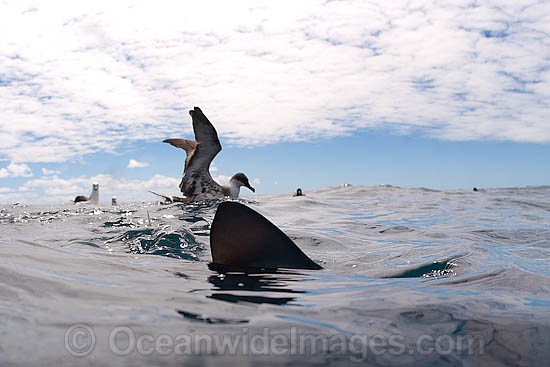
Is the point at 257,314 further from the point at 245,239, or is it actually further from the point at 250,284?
the point at 245,239

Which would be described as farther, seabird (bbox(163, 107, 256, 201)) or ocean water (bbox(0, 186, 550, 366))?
seabird (bbox(163, 107, 256, 201))

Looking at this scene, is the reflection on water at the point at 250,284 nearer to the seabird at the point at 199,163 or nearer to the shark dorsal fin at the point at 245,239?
the shark dorsal fin at the point at 245,239

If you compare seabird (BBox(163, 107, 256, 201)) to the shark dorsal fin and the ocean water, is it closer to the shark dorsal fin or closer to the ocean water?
the ocean water

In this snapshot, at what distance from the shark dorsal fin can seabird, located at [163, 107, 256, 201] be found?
10947 millimetres

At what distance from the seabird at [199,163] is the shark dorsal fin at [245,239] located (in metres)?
10.9

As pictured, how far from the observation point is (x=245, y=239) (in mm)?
3510

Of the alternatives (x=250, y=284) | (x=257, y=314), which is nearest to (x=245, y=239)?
(x=250, y=284)

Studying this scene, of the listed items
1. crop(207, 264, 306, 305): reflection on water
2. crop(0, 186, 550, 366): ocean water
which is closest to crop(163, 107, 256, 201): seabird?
crop(0, 186, 550, 366): ocean water

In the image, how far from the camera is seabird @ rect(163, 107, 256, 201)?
1427 cm

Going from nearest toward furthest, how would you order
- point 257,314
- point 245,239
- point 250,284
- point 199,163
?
point 257,314 → point 250,284 → point 245,239 → point 199,163

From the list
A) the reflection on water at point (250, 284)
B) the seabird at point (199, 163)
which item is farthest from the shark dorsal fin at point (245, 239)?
the seabird at point (199, 163)

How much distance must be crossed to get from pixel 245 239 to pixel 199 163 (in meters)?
11.9

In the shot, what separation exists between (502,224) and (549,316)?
7.86 m

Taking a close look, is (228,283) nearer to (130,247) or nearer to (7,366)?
(7,366)
